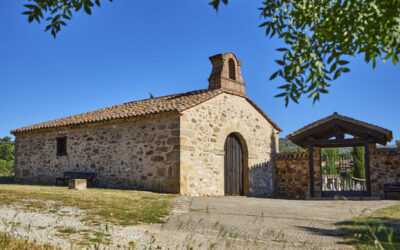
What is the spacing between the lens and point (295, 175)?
16.2 m

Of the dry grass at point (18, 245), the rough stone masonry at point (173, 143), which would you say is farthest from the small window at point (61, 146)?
the dry grass at point (18, 245)

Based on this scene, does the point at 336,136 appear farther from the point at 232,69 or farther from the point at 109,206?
the point at 109,206

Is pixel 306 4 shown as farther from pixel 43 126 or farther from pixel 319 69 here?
pixel 43 126

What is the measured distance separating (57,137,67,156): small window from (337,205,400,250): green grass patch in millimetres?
12300

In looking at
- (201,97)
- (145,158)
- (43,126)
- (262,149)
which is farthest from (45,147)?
(262,149)

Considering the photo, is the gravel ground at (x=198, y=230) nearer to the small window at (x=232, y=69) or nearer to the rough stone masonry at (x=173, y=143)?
the rough stone masonry at (x=173, y=143)

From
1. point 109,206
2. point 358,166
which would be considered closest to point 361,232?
point 109,206

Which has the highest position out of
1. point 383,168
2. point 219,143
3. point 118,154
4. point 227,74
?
point 227,74

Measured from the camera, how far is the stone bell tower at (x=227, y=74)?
14.8 meters

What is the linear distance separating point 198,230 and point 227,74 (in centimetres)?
978

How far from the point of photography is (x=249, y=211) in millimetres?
8461

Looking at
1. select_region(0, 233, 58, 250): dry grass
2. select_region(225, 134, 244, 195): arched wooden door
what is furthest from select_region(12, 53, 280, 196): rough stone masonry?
select_region(0, 233, 58, 250): dry grass

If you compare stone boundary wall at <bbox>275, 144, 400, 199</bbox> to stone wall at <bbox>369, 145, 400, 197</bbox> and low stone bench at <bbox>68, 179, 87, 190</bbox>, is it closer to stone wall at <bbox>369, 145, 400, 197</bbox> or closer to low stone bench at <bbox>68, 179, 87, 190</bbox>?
stone wall at <bbox>369, 145, 400, 197</bbox>

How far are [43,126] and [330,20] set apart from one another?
16.0 m
